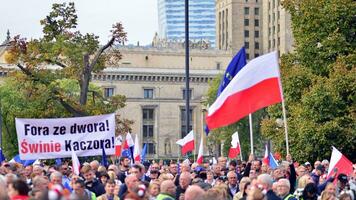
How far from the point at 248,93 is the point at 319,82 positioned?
23.2 metres

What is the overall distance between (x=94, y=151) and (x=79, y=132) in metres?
0.51

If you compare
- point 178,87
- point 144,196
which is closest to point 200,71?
point 178,87

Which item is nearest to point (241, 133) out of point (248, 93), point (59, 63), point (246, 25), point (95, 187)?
point (246, 25)

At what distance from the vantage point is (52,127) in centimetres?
2370

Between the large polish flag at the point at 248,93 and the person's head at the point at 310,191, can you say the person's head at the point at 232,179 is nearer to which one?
the large polish flag at the point at 248,93

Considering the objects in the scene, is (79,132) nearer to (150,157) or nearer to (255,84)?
(255,84)

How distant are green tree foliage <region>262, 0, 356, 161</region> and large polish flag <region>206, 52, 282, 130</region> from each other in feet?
70.3

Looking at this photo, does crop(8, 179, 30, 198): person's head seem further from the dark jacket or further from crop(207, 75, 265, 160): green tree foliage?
crop(207, 75, 265, 160): green tree foliage

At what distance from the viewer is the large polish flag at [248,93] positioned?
19750mm

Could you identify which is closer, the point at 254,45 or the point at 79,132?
the point at 79,132

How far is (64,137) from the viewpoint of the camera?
23.8m

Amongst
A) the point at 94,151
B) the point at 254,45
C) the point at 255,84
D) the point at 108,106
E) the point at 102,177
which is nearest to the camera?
the point at 102,177

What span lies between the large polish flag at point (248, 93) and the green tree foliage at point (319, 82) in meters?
21.4

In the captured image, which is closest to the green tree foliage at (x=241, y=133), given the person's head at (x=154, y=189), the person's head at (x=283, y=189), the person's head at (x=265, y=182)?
the person's head at (x=283, y=189)
